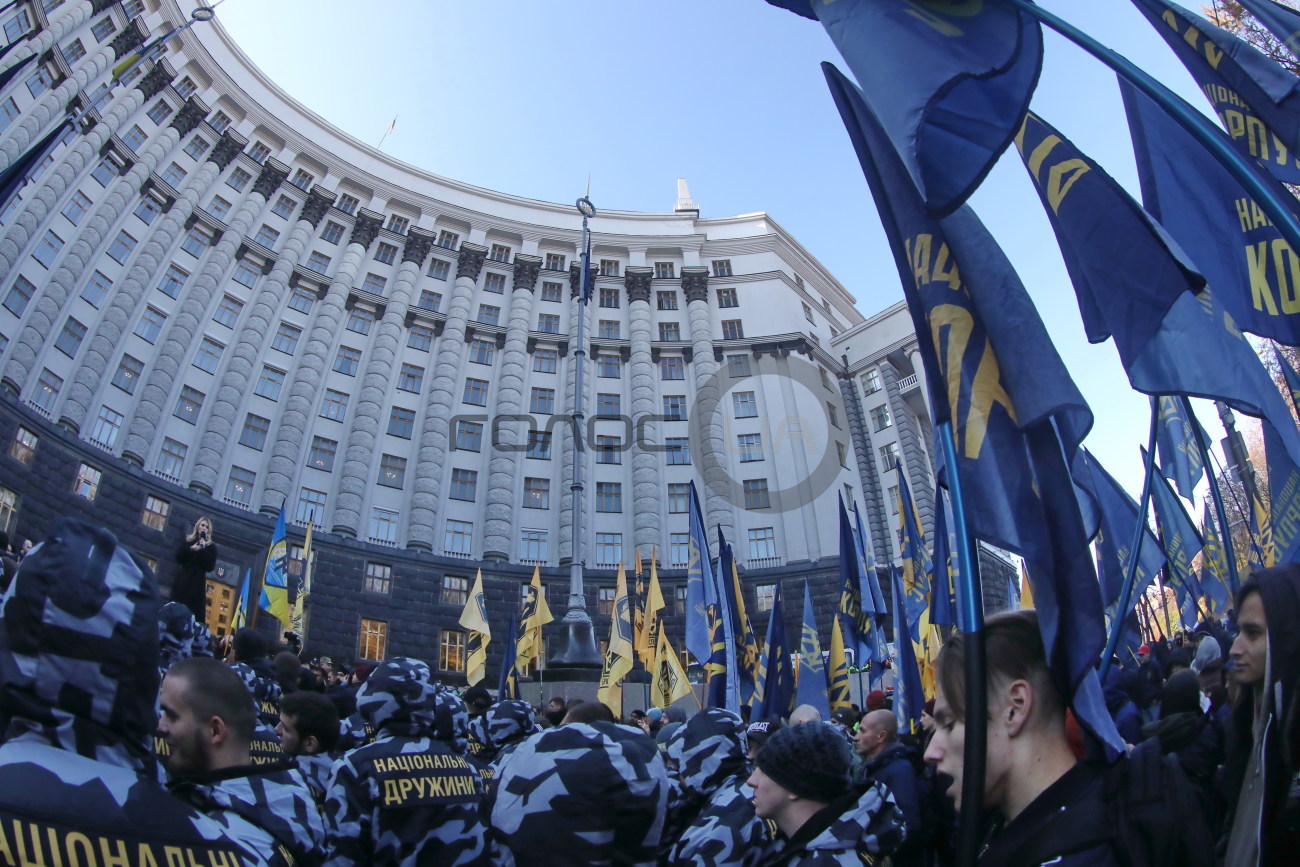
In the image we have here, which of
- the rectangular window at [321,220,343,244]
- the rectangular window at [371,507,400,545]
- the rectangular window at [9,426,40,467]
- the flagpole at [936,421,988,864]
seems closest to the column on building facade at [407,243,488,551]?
the rectangular window at [371,507,400,545]

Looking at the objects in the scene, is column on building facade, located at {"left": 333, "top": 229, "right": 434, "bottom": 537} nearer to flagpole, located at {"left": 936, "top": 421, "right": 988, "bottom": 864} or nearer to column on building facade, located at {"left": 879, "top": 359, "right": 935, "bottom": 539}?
column on building facade, located at {"left": 879, "top": 359, "right": 935, "bottom": 539}

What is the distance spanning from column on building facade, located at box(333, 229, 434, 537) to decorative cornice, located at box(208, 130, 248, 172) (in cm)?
844

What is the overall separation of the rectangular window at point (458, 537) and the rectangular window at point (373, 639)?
4.55 meters

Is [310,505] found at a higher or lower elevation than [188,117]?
lower

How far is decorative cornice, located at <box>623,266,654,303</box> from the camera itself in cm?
4334

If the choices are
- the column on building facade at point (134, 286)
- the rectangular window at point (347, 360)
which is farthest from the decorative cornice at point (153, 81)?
the rectangular window at point (347, 360)

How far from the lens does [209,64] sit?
35.8 meters

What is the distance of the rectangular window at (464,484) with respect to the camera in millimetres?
35156

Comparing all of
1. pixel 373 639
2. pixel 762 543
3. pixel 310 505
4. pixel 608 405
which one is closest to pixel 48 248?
pixel 310 505

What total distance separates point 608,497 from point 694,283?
566 inches

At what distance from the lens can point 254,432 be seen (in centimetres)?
3198

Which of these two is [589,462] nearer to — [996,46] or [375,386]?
[375,386]

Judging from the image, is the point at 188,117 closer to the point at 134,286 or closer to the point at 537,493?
the point at 134,286

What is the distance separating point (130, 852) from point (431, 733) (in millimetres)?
2264
